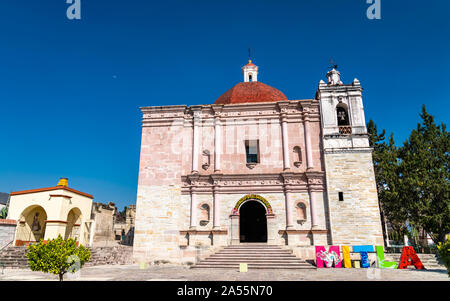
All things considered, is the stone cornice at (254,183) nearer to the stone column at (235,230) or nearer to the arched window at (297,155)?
the arched window at (297,155)

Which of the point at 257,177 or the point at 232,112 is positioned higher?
the point at 232,112

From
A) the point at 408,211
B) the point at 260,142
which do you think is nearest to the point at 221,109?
the point at 260,142

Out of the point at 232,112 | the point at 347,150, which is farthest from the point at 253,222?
the point at 347,150

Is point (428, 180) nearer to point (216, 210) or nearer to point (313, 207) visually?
point (313, 207)

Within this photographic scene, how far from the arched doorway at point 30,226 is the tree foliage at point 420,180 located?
2646cm

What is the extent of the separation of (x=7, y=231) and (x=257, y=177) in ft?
56.4

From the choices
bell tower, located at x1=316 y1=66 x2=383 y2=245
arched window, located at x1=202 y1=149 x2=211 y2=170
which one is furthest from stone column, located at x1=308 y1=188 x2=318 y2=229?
arched window, located at x1=202 y1=149 x2=211 y2=170

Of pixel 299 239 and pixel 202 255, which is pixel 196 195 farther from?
pixel 299 239

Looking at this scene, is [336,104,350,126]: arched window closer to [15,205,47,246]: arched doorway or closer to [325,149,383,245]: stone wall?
[325,149,383,245]: stone wall

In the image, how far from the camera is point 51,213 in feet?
67.7

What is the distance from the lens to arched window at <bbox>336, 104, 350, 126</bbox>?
21.6m

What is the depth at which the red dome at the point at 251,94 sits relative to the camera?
84.7 ft
